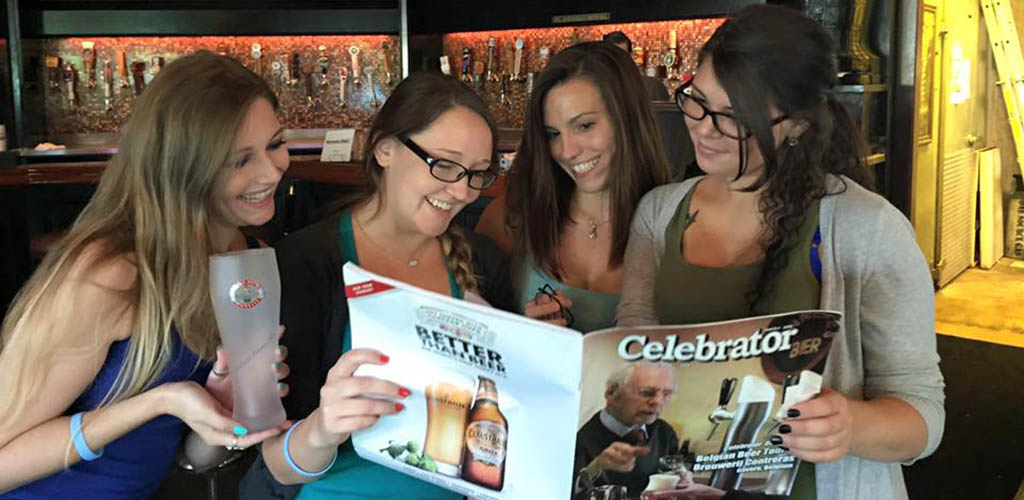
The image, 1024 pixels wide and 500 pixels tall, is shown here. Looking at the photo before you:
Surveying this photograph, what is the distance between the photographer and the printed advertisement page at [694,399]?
1.17 m

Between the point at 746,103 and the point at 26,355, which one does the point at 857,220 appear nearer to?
the point at 746,103

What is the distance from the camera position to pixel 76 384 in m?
1.60

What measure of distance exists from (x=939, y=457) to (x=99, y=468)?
142 inches

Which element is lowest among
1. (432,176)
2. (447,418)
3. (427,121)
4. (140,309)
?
(447,418)

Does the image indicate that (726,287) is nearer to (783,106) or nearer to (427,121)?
(783,106)

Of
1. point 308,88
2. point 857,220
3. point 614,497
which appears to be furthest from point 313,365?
point 308,88

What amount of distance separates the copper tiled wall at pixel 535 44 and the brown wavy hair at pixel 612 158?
506 centimetres

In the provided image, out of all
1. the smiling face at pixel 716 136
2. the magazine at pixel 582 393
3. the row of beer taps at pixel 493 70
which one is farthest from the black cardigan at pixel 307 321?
the row of beer taps at pixel 493 70

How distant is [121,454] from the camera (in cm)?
173

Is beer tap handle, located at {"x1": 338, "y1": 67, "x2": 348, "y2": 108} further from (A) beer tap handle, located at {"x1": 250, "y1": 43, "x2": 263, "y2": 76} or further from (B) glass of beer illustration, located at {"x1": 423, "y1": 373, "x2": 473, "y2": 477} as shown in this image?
(B) glass of beer illustration, located at {"x1": 423, "y1": 373, "x2": 473, "y2": 477}

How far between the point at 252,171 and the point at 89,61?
273 inches

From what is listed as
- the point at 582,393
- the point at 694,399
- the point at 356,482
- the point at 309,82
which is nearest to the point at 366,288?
the point at 582,393

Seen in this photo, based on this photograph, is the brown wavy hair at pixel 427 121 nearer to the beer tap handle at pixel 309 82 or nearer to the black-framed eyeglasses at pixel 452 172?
the black-framed eyeglasses at pixel 452 172

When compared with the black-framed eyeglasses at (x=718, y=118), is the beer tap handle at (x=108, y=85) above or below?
above
